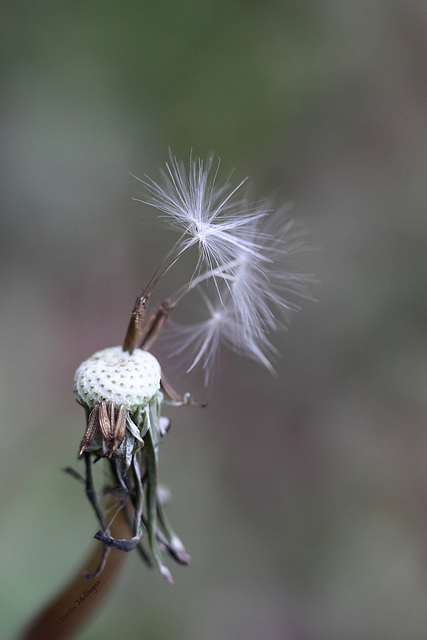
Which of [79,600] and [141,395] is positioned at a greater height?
[141,395]

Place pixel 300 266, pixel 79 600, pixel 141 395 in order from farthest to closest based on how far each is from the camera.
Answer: pixel 300 266 → pixel 79 600 → pixel 141 395

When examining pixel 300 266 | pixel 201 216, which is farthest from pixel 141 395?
pixel 300 266

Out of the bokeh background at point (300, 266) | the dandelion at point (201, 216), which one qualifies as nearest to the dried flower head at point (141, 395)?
the dandelion at point (201, 216)

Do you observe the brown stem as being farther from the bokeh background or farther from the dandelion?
the bokeh background

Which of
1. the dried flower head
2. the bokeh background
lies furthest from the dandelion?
the bokeh background

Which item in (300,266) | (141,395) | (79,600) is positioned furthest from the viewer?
(300,266)

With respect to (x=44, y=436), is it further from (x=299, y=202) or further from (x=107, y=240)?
(x=299, y=202)

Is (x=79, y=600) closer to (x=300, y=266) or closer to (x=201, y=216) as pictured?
(x=201, y=216)

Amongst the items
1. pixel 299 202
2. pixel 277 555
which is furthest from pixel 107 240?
pixel 277 555
